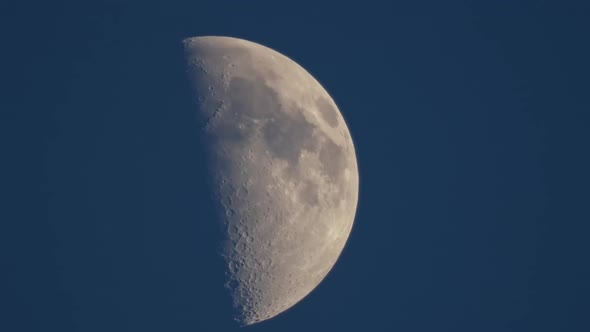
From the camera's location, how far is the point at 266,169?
40.0 ft

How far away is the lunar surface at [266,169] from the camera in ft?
39.6

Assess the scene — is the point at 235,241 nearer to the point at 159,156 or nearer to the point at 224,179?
the point at 224,179

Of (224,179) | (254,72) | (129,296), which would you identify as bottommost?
(129,296)

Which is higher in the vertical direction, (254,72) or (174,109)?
(254,72)

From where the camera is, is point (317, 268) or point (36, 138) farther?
point (317, 268)

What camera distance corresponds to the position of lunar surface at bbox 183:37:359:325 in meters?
12.1

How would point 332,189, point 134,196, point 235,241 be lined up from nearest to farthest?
1. point 134,196
2. point 235,241
3. point 332,189

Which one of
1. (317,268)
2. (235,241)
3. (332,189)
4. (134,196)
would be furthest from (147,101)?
(317,268)

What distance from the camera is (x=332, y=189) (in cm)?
1362

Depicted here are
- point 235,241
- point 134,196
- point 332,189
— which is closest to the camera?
point 134,196

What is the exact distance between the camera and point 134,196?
1136 centimetres

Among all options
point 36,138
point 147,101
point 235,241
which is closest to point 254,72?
point 147,101

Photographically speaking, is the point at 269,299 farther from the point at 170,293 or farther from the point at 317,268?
the point at 170,293

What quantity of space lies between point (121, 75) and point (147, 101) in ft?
2.31
